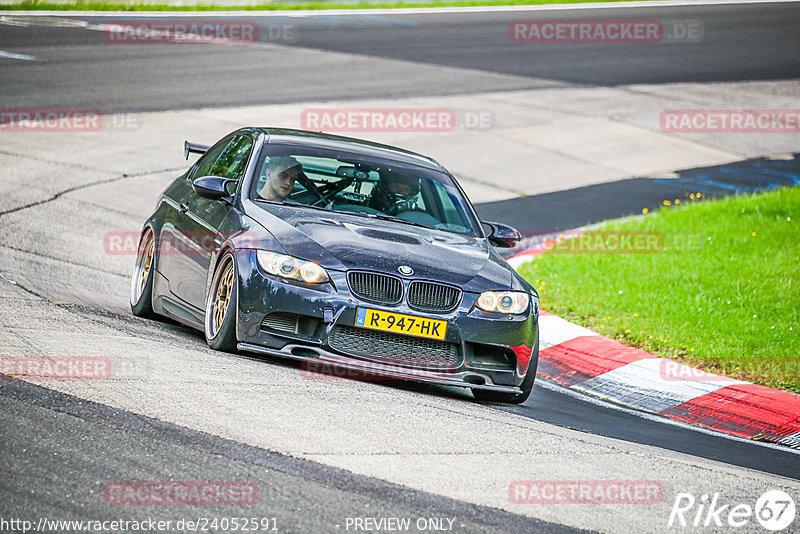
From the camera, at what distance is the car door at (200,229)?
7.78 metres

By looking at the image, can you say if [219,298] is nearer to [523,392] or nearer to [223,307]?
[223,307]

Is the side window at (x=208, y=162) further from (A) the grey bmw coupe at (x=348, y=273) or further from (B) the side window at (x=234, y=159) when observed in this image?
(A) the grey bmw coupe at (x=348, y=273)

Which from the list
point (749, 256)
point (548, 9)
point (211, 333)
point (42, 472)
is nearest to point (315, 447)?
point (42, 472)

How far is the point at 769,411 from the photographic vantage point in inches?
314

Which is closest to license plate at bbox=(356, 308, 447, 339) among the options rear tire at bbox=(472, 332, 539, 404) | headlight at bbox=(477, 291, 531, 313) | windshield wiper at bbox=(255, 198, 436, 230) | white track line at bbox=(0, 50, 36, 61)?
headlight at bbox=(477, 291, 531, 313)

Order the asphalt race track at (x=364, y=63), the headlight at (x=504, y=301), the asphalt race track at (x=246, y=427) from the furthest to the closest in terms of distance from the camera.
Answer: the asphalt race track at (x=364, y=63) → the headlight at (x=504, y=301) → the asphalt race track at (x=246, y=427)

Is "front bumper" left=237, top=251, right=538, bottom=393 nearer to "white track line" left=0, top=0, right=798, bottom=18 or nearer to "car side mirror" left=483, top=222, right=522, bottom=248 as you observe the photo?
"car side mirror" left=483, top=222, right=522, bottom=248

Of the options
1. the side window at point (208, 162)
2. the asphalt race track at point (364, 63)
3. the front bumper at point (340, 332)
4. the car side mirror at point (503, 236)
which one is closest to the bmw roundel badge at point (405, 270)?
the front bumper at point (340, 332)

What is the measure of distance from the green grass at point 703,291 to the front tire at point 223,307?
3745 millimetres

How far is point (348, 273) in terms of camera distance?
696cm

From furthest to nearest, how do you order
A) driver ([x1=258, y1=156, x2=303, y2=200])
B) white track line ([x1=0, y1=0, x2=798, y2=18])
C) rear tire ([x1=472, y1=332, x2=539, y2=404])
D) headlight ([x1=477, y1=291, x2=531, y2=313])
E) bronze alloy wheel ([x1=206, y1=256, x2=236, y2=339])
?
white track line ([x1=0, y1=0, x2=798, y2=18]) → driver ([x1=258, y1=156, x2=303, y2=200]) → rear tire ([x1=472, y1=332, x2=539, y2=404]) → bronze alloy wheel ([x1=206, y1=256, x2=236, y2=339]) → headlight ([x1=477, y1=291, x2=531, y2=313])

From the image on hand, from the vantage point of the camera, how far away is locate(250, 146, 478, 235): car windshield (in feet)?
26.5

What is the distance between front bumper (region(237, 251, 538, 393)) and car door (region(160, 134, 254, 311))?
0.76 m

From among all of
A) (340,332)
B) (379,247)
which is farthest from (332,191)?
(340,332)
